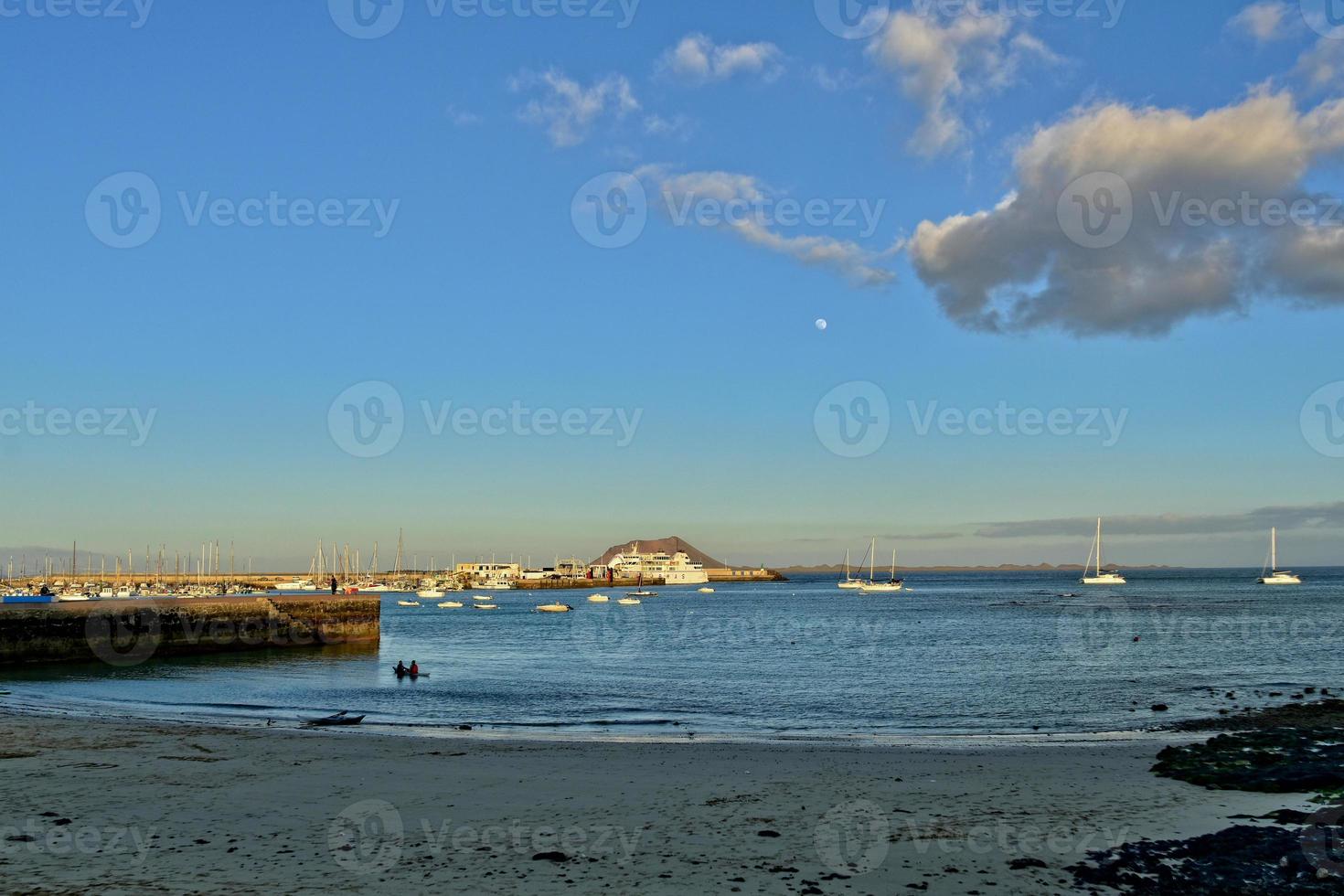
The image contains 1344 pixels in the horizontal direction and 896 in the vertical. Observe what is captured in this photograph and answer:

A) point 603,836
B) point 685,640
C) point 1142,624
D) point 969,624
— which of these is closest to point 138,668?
point 685,640

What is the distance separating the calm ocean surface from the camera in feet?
110

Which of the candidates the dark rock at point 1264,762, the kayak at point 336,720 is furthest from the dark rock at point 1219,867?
the kayak at point 336,720

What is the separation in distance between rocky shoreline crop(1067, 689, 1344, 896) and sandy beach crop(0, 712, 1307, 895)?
1.93ft

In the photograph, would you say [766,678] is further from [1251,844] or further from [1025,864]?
[1025,864]

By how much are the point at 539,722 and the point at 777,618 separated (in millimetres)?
80479

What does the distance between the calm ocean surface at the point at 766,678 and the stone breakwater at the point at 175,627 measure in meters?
2.07

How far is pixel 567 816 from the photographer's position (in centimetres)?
1623

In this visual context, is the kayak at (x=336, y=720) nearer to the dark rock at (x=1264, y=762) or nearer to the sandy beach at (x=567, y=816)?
the sandy beach at (x=567, y=816)

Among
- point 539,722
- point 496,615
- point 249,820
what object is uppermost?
point 249,820

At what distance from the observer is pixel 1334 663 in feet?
160

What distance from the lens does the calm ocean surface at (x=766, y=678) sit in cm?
3341

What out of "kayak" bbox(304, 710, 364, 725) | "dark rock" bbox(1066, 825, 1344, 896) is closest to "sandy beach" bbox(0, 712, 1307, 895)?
"dark rock" bbox(1066, 825, 1344, 896)

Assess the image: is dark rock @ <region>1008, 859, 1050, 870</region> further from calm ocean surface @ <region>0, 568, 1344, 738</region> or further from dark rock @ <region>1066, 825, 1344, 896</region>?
calm ocean surface @ <region>0, 568, 1344, 738</region>

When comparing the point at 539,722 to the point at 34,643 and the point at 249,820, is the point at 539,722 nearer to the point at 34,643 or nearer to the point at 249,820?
the point at 249,820
